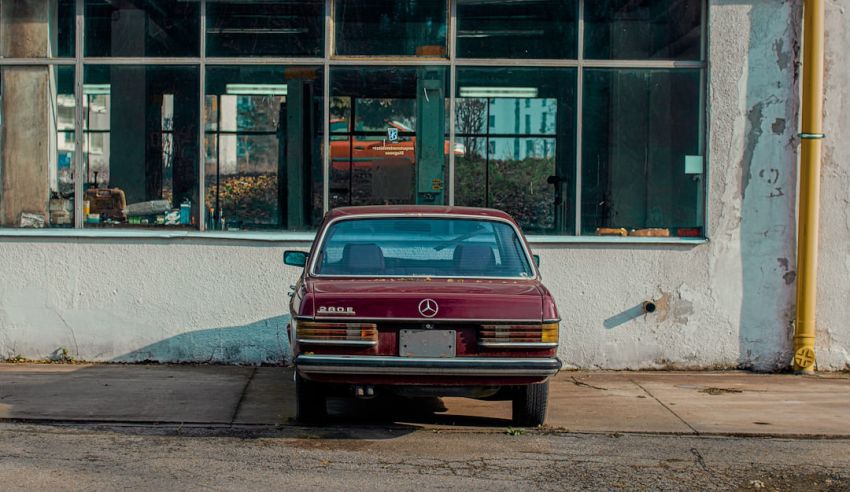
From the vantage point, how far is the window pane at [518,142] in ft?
36.2

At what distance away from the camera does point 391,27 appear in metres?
11.1

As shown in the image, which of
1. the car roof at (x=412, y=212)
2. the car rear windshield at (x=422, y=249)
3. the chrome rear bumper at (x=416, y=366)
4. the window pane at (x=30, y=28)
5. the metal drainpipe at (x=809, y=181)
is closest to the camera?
the chrome rear bumper at (x=416, y=366)

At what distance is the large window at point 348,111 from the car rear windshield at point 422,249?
2881 millimetres

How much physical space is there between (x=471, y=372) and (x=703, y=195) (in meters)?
4.76

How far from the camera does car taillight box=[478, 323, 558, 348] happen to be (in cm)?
709

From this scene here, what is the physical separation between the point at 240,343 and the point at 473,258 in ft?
12.1

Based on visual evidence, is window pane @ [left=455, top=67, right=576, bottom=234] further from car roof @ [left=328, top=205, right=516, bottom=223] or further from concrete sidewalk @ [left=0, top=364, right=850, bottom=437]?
car roof @ [left=328, top=205, right=516, bottom=223]

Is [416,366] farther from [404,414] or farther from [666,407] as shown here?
[666,407]

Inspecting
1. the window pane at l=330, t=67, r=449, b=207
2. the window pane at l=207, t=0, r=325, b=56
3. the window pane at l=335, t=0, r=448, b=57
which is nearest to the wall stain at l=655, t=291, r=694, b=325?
the window pane at l=330, t=67, r=449, b=207

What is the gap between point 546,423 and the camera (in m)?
8.02

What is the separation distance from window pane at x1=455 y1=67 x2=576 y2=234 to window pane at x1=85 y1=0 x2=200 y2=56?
275 cm

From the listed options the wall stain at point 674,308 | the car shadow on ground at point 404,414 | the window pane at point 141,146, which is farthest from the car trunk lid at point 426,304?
the window pane at point 141,146

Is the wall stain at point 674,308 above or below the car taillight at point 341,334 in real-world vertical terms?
below

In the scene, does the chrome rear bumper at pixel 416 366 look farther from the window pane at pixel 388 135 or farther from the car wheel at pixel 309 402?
the window pane at pixel 388 135
